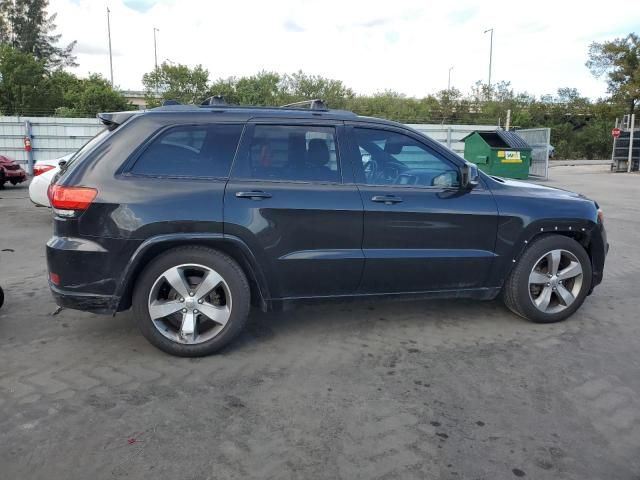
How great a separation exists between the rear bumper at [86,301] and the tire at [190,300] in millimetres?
171

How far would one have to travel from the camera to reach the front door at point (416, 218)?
4.07 metres

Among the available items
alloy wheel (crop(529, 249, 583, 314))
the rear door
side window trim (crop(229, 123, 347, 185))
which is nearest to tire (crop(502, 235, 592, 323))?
alloy wheel (crop(529, 249, 583, 314))

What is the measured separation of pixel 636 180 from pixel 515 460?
22.2 m

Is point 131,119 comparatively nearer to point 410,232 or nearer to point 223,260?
point 223,260

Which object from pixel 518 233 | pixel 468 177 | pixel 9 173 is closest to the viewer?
pixel 468 177

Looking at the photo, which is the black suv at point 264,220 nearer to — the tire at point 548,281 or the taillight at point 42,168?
the tire at point 548,281

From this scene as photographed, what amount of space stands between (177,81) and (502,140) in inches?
1032

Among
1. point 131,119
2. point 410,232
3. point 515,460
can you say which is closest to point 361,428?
point 515,460

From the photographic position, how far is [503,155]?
17031mm

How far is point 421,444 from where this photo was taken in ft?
9.30

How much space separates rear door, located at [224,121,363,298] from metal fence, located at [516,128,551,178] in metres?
18.9

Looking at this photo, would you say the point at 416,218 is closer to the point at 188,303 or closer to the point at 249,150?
the point at 249,150

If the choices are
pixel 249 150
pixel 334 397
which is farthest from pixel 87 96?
pixel 334 397

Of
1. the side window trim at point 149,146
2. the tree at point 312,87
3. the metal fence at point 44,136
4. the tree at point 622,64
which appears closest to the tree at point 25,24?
the tree at point 312,87
